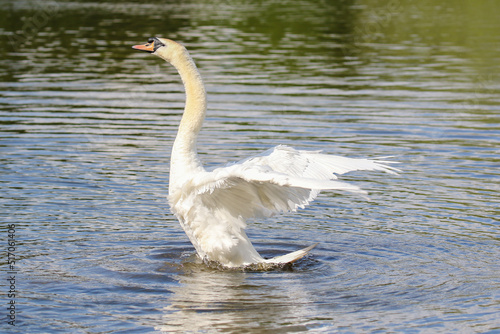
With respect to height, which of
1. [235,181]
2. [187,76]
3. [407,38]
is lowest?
[407,38]

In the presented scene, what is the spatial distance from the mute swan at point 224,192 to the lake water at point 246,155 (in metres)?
0.31

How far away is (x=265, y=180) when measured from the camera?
26.1ft

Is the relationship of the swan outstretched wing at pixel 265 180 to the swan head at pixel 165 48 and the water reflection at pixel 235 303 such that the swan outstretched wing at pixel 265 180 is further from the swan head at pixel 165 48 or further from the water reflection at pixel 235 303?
the swan head at pixel 165 48

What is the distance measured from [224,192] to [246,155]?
5735 mm

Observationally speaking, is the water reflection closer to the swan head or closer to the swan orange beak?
the swan head

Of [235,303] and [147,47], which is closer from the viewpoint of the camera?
[235,303]

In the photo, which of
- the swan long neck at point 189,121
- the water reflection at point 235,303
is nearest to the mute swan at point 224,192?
the swan long neck at point 189,121

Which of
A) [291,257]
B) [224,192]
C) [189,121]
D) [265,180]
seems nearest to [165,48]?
[189,121]

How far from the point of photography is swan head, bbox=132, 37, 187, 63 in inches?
406

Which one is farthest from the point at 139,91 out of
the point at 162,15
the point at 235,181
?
the point at 162,15

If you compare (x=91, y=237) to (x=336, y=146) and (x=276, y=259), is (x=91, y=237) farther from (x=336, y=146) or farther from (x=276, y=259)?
(x=336, y=146)

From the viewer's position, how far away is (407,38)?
3284cm

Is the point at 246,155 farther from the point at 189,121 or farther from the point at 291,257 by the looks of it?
the point at 291,257

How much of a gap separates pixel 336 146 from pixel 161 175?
3543 mm
